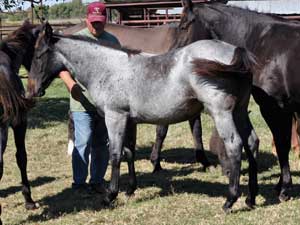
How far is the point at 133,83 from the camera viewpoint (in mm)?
5207

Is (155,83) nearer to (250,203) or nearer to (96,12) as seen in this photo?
(96,12)

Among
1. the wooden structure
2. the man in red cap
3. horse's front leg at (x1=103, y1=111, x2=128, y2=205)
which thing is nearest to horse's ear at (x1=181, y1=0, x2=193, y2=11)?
the man in red cap

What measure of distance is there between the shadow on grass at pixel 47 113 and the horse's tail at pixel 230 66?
638 centimetres

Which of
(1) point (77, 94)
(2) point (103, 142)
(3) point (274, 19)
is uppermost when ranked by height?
(3) point (274, 19)

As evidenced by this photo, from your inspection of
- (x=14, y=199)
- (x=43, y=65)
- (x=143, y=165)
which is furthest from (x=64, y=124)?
(x=43, y=65)

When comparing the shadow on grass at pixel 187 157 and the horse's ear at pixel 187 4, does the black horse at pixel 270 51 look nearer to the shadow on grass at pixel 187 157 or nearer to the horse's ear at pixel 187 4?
the horse's ear at pixel 187 4

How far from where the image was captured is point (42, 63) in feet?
17.5

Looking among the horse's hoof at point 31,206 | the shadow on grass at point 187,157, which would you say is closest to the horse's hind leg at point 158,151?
the shadow on grass at point 187,157

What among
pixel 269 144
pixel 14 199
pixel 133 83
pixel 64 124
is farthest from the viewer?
pixel 64 124

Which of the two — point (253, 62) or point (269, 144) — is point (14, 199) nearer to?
point (253, 62)

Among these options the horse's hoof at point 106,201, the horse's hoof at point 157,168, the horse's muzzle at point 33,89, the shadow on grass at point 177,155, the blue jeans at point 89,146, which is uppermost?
the horse's muzzle at point 33,89

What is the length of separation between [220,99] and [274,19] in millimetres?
1402

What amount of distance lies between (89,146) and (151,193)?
875 mm

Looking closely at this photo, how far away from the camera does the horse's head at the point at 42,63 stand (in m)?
5.32
